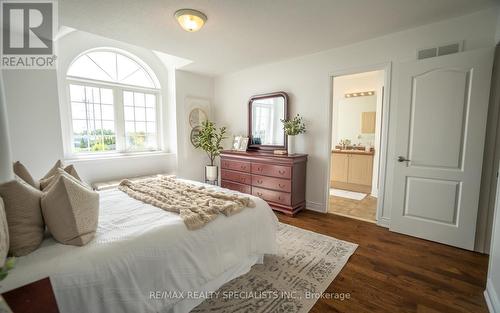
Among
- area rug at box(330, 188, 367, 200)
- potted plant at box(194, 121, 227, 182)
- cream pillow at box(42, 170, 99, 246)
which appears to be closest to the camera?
cream pillow at box(42, 170, 99, 246)

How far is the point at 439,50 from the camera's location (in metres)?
2.60

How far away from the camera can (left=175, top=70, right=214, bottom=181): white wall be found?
4525 millimetres

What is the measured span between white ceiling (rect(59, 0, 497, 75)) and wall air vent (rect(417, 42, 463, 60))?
0.31 m

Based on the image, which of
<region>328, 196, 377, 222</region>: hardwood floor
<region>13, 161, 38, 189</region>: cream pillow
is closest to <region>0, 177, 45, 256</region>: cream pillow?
<region>13, 161, 38, 189</region>: cream pillow

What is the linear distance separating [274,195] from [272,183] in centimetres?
20

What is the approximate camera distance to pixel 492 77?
7.52 ft

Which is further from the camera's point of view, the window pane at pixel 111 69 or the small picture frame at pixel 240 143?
the small picture frame at pixel 240 143

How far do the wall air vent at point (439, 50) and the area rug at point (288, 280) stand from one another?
95.4 inches

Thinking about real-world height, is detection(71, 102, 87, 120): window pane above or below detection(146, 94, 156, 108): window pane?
below

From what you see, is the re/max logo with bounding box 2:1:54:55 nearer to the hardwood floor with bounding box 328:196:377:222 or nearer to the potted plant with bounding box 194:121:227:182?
the potted plant with bounding box 194:121:227:182

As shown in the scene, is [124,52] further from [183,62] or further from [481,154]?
[481,154]

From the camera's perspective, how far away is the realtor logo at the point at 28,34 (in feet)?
7.64

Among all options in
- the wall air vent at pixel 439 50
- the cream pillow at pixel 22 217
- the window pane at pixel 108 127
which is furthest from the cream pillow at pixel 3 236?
the wall air vent at pixel 439 50

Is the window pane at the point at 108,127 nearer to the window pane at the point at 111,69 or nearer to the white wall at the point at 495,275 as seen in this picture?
the window pane at the point at 111,69
